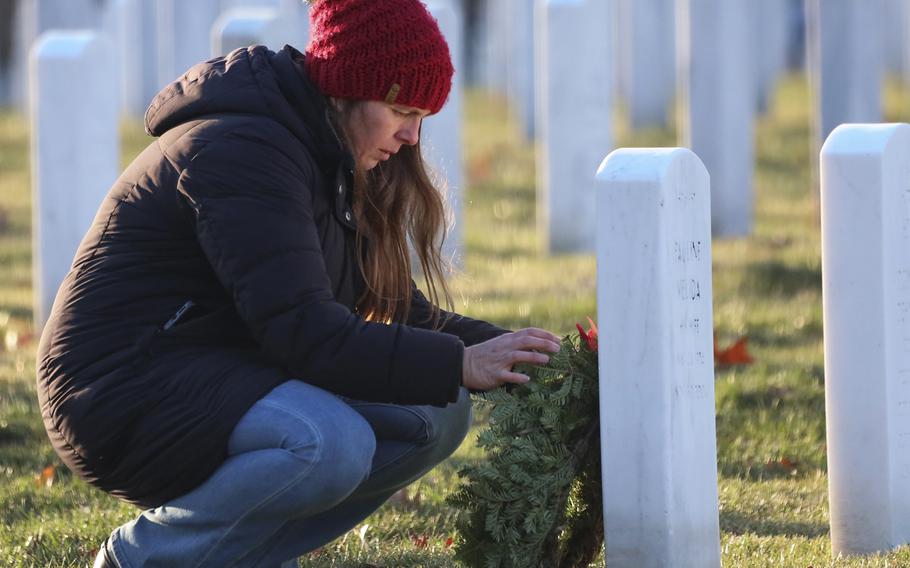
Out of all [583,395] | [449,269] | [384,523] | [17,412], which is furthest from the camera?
[17,412]

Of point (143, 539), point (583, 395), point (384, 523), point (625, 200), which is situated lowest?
point (384, 523)

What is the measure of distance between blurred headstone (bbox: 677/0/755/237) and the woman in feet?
17.2

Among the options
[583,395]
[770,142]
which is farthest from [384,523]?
[770,142]

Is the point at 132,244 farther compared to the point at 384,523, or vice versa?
the point at 384,523

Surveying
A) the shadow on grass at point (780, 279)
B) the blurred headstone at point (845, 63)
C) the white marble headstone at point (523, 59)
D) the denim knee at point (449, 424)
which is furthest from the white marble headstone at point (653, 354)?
the white marble headstone at point (523, 59)

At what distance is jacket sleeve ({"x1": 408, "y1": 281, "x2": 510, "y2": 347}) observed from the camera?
9.90ft

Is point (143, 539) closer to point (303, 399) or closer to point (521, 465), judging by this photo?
point (303, 399)

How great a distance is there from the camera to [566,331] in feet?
17.7

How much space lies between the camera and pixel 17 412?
4480 millimetres

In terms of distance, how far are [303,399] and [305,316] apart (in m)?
0.18

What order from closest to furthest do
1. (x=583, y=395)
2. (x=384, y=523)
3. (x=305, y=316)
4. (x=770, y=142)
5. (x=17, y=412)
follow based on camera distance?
(x=305, y=316) → (x=583, y=395) → (x=384, y=523) → (x=17, y=412) → (x=770, y=142)

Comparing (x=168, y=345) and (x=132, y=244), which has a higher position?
(x=132, y=244)

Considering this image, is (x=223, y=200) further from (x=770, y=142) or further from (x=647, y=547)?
(x=770, y=142)

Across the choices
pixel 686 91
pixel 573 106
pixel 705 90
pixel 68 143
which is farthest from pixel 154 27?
pixel 68 143
